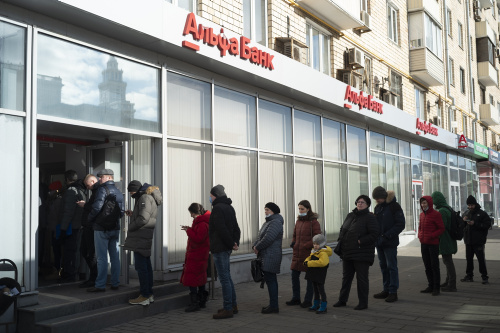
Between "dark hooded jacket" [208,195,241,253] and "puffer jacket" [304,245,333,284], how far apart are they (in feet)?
3.88

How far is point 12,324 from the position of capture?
20.4 ft

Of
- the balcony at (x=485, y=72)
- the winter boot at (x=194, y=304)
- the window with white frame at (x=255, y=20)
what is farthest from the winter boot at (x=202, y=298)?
the balcony at (x=485, y=72)

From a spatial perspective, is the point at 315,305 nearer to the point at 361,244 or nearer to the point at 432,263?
the point at 361,244

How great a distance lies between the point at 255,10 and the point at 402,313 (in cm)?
753

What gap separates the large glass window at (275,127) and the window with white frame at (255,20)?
1.49 meters

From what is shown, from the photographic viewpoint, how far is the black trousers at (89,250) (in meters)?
7.86

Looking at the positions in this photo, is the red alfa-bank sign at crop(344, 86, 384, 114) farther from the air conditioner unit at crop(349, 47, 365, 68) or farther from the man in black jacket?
the man in black jacket

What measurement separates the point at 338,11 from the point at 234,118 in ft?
17.5

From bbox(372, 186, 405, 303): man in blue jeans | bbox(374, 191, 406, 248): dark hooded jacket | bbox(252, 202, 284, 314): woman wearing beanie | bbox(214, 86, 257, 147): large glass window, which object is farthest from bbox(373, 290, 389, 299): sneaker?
bbox(214, 86, 257, 147): large glass window

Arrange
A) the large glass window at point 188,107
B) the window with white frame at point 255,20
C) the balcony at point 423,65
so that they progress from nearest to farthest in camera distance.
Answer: the large glass window at point 188,107, the window with white frame at point 255,20, the balcony at point 423,65

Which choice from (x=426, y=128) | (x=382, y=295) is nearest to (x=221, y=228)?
(x=382, y=295)

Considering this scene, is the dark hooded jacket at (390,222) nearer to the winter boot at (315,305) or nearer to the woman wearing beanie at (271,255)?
the winter boot at (315,305)

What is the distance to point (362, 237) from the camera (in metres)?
7.55

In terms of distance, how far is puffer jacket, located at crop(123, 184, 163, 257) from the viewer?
7168mm
